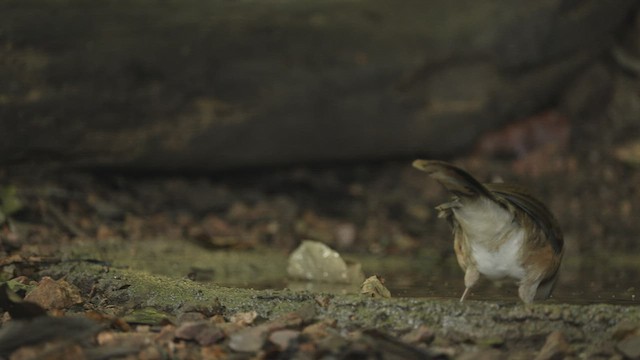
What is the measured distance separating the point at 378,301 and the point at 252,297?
0.48 meters

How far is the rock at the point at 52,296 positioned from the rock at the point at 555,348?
165 centimetres

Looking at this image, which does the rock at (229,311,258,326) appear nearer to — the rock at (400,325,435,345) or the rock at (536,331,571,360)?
the rock at (400,325,435,345)

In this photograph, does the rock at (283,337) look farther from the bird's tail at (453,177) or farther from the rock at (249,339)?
the bird's tail at (453,177)

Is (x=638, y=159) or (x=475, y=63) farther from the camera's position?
(x=638, y=159)

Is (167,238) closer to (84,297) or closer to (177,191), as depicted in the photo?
(177,191)

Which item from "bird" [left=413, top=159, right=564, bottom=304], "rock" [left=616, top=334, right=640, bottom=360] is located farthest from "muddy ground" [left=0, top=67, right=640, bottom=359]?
"bird" [left=413, top=159, right=564, bottom=304]

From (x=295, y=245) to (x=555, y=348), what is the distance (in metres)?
2.91

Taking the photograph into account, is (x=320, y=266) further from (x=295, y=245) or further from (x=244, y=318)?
(x=244, y=318)

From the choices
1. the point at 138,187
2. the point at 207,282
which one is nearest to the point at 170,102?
the point at 138,187

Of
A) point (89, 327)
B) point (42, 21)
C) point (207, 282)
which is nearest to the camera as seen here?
point (89, 327)

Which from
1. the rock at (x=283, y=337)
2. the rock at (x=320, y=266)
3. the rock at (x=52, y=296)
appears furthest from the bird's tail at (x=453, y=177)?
the rock at (x=52, y=296)

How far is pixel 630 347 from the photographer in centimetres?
294

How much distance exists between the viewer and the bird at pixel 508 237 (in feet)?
12.1

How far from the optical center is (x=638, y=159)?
692 centimetres
